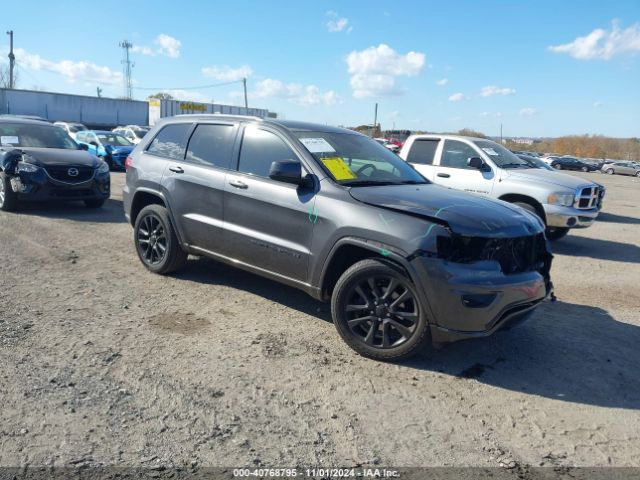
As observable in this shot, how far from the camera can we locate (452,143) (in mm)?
9469

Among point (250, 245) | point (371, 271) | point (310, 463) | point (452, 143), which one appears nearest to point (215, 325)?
point (250, 245)

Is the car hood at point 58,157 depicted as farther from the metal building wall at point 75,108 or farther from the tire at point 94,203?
the metal building wall at point 75,108

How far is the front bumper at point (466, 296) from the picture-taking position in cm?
348

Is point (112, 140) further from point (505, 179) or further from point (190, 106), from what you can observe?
point (190, 106)

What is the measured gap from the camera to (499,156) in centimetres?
932

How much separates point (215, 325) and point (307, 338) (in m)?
0.83

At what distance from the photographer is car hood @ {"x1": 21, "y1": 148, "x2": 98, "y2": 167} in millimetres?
8812

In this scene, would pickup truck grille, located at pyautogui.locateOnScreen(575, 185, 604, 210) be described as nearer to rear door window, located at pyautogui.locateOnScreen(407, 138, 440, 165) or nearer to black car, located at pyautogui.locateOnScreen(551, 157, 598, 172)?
rear door window, located at pyautogui.locateOnScreen(407, 138, 440, 165)

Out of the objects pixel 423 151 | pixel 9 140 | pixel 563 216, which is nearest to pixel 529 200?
pixel 563 216

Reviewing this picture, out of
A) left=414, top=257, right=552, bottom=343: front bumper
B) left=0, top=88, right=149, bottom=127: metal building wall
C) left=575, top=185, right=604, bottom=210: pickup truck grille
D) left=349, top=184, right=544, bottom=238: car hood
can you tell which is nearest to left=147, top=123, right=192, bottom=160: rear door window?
left=349, top=184, right=544, bottom=238: car hood

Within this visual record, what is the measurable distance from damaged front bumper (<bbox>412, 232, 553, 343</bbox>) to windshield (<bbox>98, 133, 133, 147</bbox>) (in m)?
17.1

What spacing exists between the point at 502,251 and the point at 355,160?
162cm

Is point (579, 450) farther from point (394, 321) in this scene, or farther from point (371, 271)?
point (371, 271)

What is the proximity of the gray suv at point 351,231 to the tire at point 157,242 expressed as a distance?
0.06ft
